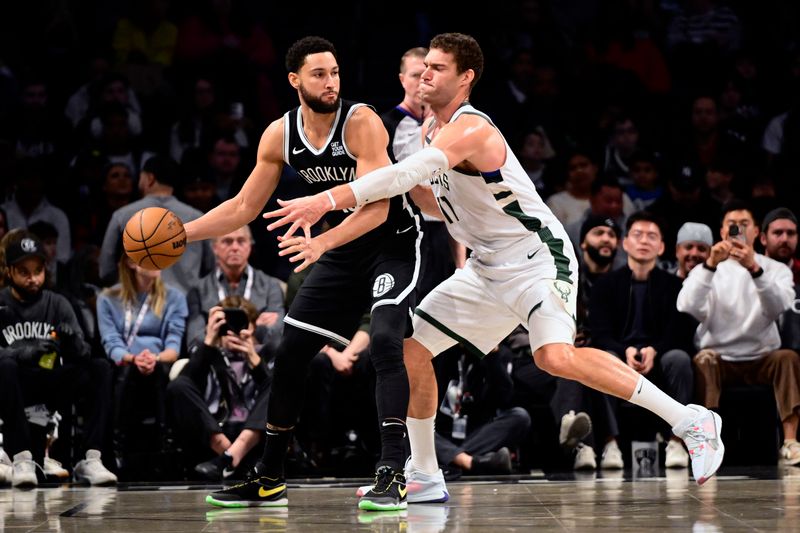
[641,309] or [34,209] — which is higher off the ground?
[34,209]

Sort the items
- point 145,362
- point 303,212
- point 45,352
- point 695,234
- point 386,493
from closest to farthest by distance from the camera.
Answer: point 303,212
point 386,493
point 45,352
point 145,362
point 695,234

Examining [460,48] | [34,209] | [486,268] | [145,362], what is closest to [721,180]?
[145,362]

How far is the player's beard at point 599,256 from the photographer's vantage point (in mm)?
Answer: 8984

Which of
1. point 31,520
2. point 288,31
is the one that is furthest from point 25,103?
point 31,520

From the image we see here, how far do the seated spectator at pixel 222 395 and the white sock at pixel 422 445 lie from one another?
78.9 inches

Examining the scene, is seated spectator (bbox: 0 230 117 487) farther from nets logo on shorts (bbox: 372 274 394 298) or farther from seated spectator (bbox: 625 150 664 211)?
seated spectator (bbox: 625 150 664 211)

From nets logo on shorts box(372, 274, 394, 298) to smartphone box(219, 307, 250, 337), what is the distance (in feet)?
8.19

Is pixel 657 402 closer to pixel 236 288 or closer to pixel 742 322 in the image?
pixel 742 322

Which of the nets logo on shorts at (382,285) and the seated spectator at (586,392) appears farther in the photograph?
the seated spectator at (586,392)

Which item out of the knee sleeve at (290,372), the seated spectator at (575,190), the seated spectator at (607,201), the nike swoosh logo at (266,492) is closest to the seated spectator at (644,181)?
the seated spectator at (575,190)

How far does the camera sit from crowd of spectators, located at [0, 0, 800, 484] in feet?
26.6

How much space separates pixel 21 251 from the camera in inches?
316

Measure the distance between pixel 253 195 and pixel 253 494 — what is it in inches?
55.1

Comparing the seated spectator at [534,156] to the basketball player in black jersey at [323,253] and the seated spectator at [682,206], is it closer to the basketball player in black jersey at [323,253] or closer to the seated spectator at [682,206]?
the seated spectator at [682,206]
